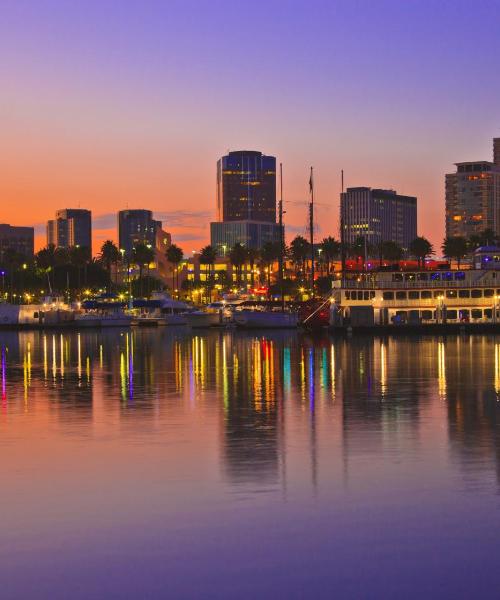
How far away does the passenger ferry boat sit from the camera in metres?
116

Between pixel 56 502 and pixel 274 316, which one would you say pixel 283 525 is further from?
pixel 274 316

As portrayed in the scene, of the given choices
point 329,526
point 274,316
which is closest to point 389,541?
point 329,526

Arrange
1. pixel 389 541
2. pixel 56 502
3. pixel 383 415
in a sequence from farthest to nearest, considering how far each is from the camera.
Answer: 1. pixel 383 415
2. pixel 56 502
3. pixel 389 541

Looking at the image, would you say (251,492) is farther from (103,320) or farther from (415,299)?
(103,320)

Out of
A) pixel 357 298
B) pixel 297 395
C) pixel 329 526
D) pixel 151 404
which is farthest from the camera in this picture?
pixel 357 298

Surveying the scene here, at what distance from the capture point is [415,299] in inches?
4592

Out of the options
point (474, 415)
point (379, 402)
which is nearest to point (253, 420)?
point (379, 402)

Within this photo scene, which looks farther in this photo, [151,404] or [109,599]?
[151,404]

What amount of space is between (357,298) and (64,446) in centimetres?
9171

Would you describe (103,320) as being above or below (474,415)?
below

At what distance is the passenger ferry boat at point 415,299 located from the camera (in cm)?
11569

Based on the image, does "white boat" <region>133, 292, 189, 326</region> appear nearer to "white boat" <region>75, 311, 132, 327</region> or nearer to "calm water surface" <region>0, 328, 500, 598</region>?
"white boat" <region>75, 311, 132, 327</region>

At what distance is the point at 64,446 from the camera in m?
26.1

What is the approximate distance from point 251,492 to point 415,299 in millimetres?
99280
